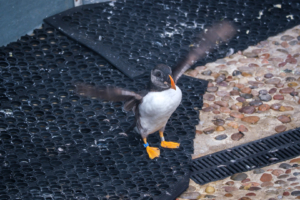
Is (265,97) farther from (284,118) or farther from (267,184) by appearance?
(267,184)

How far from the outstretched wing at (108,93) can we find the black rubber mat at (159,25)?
4.68 feet

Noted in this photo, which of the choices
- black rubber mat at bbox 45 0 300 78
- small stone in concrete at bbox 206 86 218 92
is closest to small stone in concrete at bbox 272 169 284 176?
small stone in concrete at bbox 206 86 218 92

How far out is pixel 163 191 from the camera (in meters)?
4.60

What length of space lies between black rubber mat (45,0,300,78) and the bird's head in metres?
1.41

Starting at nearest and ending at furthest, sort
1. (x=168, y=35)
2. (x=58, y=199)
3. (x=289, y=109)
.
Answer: (x=58, y=199)
(x=289, y=109)
(x=168, y=35)

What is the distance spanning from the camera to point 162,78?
4.59 meters

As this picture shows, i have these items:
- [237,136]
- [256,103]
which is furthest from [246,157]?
[256,103]

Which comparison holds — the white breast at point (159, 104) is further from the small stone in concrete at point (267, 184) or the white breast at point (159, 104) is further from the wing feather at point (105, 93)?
the small stone in concrete at point (267, 184)

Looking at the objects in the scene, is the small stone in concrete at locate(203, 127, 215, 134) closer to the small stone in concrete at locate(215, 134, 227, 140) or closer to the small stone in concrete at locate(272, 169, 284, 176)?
the small stone in concrete at locate(215, 134, 227, 140)

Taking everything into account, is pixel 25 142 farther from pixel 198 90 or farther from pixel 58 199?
pixel 198 90

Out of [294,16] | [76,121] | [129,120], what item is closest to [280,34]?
[294,16]

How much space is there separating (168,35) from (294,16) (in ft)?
6.70

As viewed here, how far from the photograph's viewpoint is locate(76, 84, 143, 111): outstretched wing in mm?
4141

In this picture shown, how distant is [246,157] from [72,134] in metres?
1.91
